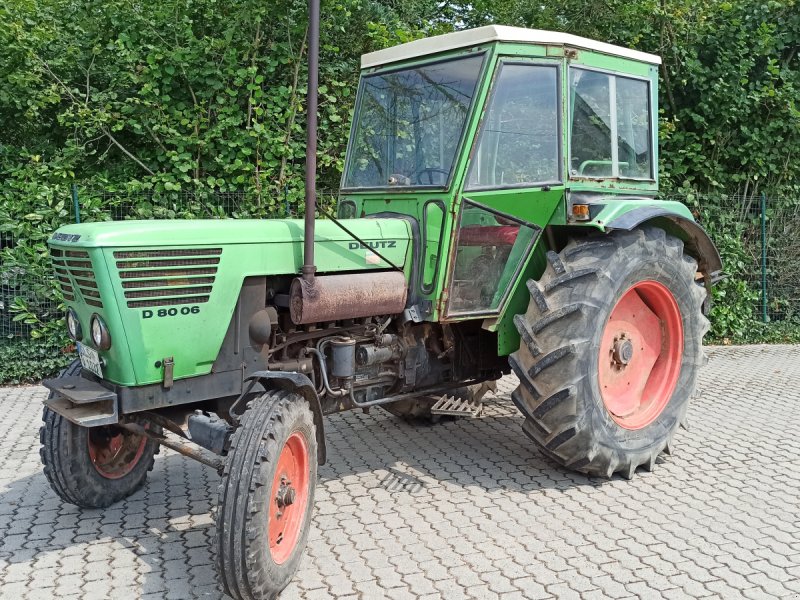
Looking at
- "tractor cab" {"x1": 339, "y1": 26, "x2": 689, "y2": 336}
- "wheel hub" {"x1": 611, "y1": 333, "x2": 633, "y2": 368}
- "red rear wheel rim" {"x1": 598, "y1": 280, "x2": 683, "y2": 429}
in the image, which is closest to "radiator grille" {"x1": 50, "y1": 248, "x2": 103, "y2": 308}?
"tractor cab" {"x1": 339, "y1": 26, "x2": 689, "y2": 336}

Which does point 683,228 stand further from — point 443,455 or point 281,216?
point 281,216

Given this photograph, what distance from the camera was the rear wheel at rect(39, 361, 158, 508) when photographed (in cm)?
382

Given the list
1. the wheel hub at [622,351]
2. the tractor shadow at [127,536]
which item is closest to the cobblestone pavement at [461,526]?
the tractor shadow at [127,536]

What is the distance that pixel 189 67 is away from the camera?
26.0ft

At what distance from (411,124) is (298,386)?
1824 mm

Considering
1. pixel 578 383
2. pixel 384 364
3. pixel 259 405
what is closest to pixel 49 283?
pixel 384 364

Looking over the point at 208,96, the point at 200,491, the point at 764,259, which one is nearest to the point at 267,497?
the point at 200,491

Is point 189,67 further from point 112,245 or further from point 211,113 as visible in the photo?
point 112,245

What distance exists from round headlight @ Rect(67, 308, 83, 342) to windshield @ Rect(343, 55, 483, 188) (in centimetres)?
183

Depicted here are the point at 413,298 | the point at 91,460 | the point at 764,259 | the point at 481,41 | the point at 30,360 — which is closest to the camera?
the point at 91,460

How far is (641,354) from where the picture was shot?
4887 mm

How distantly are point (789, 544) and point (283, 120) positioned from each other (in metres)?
6.20

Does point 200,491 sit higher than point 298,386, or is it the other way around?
point 298,386

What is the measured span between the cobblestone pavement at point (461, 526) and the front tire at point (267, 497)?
0.66 feet
